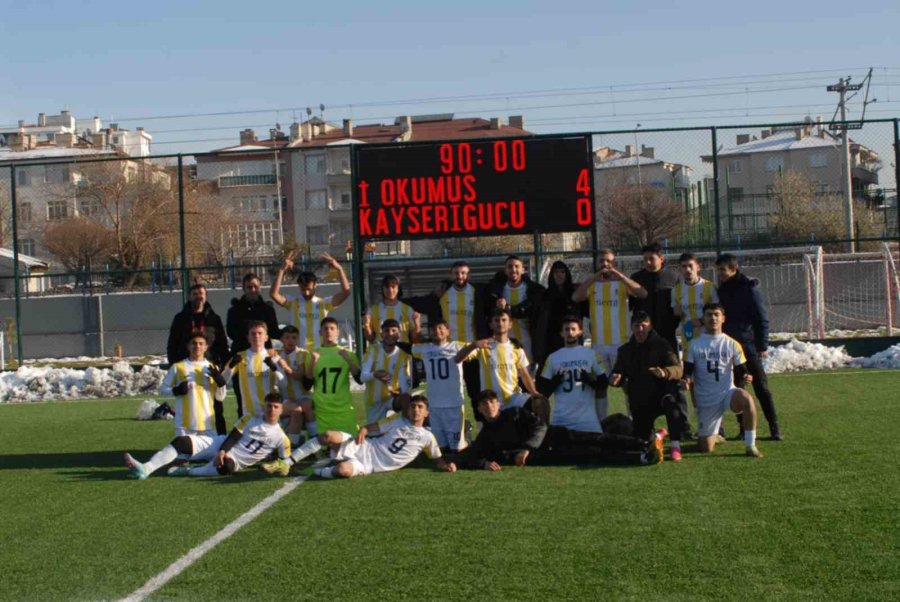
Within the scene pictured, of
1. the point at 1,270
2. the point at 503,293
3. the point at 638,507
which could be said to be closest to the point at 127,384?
the point at 503,293

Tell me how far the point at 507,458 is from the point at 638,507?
7.02 feet

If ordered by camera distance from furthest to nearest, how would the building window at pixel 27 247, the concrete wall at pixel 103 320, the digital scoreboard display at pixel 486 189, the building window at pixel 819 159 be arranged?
the building window at pixel 27 247 → the concrete wall at pixel 103 320 → the building window at pixel 819 159 → the digital scoreboard display at pixel 486 189

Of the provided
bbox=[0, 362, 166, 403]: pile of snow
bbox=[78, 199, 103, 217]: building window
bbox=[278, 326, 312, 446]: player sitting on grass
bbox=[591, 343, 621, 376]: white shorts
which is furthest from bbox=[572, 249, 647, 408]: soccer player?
bbox=[78, 199, 103, 217]: building window

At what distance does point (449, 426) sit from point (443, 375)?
1.46 ft

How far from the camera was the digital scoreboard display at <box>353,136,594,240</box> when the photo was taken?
15609 mm

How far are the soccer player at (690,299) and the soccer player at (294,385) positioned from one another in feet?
11.0

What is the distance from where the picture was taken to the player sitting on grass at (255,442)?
9.29 m

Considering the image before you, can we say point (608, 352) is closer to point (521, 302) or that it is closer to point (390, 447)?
point (521, 302)

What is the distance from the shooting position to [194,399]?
31.6ft

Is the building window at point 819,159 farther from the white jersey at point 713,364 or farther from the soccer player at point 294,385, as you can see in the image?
the soccer player at point 294,385

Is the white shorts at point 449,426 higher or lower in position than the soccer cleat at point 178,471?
higher

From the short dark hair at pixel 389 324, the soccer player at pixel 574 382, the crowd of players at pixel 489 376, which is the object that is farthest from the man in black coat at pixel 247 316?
the soccer player at pixel 574 382

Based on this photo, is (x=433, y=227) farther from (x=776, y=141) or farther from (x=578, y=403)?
(x=776, y=141)

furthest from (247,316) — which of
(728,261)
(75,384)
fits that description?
(75,384)
